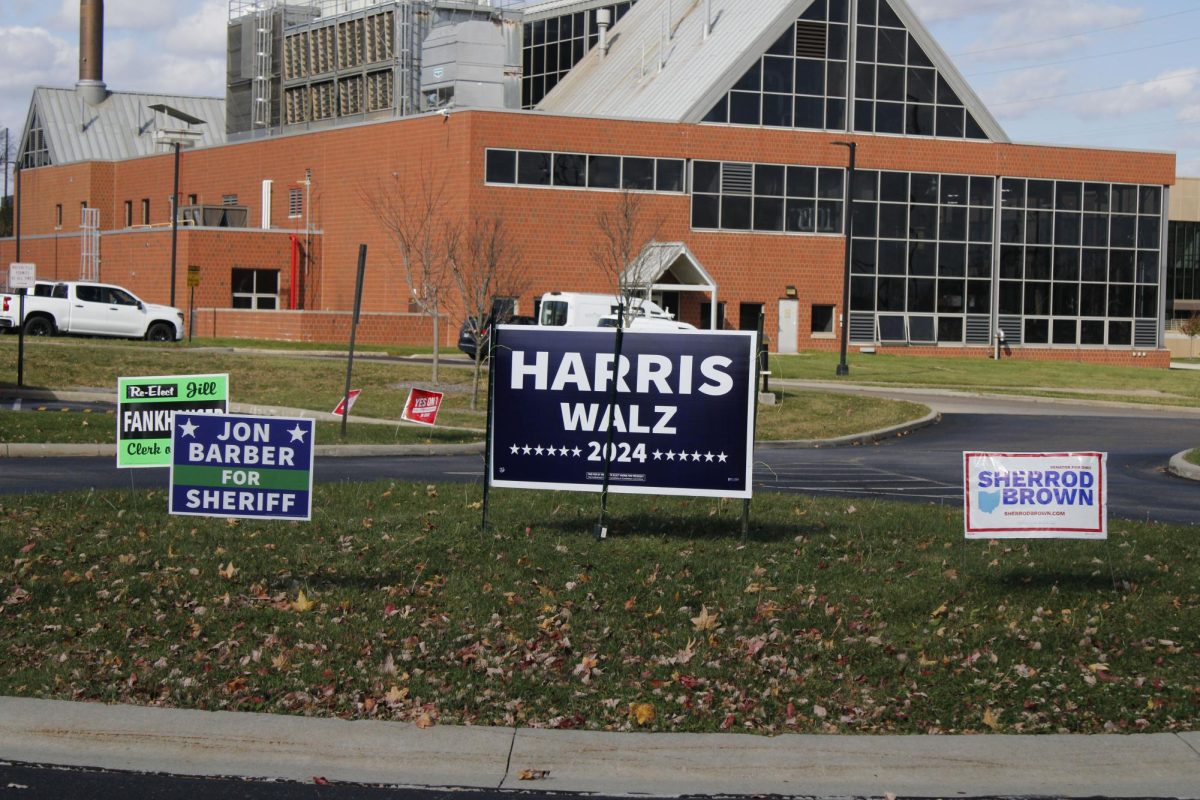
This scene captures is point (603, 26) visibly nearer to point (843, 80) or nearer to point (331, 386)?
point (843, 80)

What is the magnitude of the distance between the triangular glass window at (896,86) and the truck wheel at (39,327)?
30.8 meters

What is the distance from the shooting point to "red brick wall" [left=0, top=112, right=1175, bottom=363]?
182 feet

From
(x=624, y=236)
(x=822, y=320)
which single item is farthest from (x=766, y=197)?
(x=624, y=236)

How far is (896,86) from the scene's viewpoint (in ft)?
193

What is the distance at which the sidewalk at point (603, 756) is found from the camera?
6.92 meters

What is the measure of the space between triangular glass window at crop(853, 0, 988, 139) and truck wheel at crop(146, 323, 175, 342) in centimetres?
2743

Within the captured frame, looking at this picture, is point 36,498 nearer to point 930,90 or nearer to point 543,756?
point 543,756

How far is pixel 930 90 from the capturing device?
59.4 m

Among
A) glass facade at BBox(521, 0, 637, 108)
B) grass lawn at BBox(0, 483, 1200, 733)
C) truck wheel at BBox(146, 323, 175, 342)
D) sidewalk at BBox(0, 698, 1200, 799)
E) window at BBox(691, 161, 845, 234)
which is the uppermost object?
glass facade at BBox(521, 0, 637, 108)

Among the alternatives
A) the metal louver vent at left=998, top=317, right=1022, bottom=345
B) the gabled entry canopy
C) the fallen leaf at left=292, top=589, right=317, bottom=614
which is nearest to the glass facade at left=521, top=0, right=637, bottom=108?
the gabled entry canopy

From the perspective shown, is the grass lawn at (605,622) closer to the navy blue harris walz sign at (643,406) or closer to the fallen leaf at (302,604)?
the fallen leaf at (302,604)

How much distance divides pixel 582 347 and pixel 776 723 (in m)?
4.03

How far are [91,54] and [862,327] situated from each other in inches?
2017

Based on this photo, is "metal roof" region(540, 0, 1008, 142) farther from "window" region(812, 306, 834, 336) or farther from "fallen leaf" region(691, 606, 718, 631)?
"fallen leaf" region(691, 606, 718, 631)
